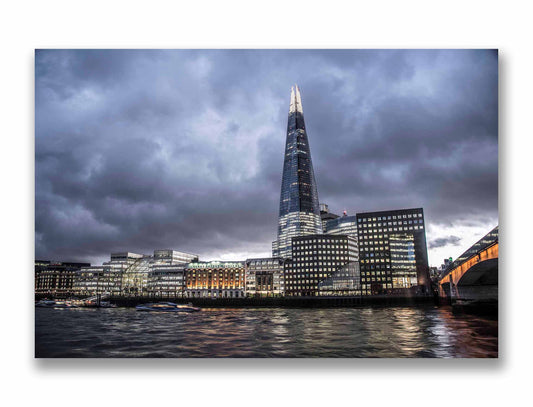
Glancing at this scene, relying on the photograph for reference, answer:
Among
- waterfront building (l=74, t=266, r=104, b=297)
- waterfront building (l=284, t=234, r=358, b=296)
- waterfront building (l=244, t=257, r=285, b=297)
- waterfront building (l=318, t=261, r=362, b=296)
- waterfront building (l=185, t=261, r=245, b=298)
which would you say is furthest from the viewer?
waterfront building (l=244, t=257, r=285, b=297)

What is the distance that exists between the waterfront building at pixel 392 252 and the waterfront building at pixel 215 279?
23.2 m

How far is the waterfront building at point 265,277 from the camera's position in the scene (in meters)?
69.1

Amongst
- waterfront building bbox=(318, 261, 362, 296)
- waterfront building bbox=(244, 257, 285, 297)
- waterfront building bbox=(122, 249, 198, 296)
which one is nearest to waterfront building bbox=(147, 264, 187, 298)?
waterfront building bbox=(122, 249, 198, 296)

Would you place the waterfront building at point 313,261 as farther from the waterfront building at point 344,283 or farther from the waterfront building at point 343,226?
the waterfront building at point 343,226

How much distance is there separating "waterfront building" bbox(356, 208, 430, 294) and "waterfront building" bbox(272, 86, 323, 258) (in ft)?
124

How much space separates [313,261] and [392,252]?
14678 mm

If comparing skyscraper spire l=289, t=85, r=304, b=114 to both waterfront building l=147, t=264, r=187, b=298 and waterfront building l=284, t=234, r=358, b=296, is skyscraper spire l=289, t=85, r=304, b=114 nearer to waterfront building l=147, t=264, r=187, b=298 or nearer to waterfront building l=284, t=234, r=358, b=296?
waterfront building l=284, t=234, r=358, b=296

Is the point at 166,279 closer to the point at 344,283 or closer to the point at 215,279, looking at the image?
the point at 215,279

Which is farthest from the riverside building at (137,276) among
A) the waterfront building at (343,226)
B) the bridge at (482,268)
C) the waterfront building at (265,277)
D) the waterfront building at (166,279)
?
the bridge at (482,268)

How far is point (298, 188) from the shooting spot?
327 feet

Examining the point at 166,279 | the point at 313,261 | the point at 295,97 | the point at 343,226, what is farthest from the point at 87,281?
the point at 343,226

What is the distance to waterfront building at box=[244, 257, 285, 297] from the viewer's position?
227 feet
